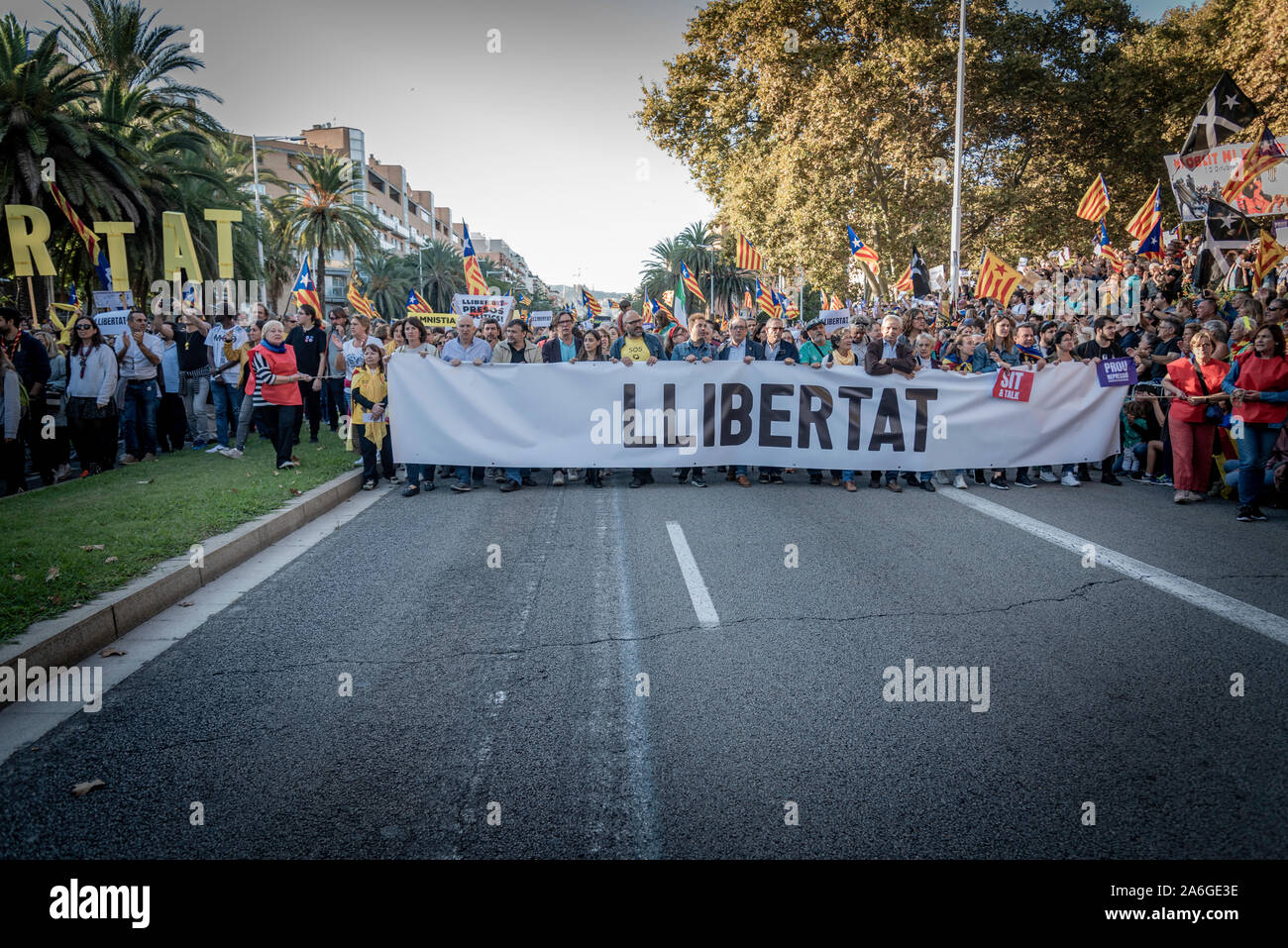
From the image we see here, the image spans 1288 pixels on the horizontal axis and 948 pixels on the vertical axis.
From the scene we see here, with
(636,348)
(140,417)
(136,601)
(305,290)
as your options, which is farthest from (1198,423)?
(305,290)

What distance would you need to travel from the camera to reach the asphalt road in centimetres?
298

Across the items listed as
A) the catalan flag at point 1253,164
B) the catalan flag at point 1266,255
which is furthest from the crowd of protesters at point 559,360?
the catalan flag at point 1253,164

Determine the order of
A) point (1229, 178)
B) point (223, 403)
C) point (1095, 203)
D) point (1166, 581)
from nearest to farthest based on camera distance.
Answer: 1. point (1166, 581)
2. point (223, 403)
3. point (1229, 178)
4. point (1095, 203)

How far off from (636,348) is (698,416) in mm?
1415

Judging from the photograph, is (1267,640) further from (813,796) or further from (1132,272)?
(1132,272)

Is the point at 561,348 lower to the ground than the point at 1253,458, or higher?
higher

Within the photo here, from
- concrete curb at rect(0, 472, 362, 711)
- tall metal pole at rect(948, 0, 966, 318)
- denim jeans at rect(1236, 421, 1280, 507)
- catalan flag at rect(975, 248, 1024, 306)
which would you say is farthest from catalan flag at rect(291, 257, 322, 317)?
tall metal pole at rect(948, 0, 966, 318)

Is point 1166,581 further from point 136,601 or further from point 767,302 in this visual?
point 767,302

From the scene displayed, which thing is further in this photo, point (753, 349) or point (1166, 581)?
point (753, 349)

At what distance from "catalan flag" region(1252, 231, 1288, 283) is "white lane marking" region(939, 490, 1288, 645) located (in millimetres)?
10147

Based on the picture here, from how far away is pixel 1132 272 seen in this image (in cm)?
1959

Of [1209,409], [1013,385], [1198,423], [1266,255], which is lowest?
[1198,423]

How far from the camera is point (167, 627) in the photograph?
5.34m

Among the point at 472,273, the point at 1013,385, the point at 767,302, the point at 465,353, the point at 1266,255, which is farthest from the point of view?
the point at 472,273
